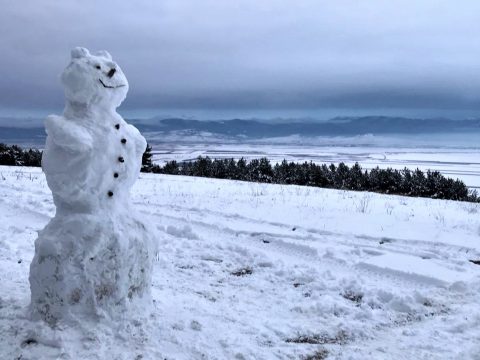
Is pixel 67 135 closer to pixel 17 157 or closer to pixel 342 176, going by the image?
pixel 342 176

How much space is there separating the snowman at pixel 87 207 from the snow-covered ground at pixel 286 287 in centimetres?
32

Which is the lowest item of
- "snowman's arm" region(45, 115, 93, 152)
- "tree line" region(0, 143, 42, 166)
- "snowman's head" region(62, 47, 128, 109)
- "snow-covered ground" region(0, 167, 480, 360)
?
"snow-covered ground" region(0, 167, 480, 360)

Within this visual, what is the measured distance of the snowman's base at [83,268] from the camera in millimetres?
4418

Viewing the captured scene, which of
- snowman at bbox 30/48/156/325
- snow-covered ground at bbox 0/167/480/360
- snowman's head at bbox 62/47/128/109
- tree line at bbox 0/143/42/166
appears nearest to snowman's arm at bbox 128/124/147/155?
snowman at bbox 30/48/156/325

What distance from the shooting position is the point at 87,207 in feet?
14.9

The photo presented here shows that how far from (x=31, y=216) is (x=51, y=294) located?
6.27 metres

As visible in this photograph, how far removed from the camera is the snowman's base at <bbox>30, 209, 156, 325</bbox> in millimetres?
4418

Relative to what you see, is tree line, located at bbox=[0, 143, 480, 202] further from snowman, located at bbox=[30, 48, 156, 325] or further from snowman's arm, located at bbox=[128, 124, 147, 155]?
snowman, located at bbox=[30, 48, 156, 325]

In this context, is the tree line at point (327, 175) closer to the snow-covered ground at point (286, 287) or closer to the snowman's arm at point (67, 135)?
the snow-covered ground at point (286, 287)

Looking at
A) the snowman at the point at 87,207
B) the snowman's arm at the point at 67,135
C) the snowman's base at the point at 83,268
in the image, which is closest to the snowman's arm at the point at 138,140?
the snowman at the point at 87,207

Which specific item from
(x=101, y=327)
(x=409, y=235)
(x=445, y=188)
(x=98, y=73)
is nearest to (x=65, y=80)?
(x=98, y=73)

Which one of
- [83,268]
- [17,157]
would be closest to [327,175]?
[17,157]

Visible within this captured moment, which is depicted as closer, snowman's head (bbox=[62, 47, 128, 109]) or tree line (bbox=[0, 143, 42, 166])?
snowman's head (bbox=[62, 47, 128, 109])

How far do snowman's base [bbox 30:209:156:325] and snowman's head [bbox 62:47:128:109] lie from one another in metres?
1.20
